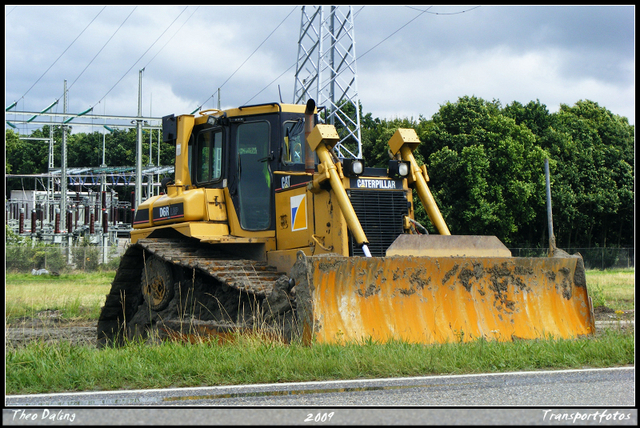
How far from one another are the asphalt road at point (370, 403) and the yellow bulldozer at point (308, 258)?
1.91 metres

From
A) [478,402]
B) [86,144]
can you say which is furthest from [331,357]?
[86,144]

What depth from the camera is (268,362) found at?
657cm

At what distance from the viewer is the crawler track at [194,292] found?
29.1ft

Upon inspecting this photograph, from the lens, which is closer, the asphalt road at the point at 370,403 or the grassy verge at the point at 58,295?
the asphalt road at the point at 370,403

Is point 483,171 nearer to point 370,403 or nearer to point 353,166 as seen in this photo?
point 353,166

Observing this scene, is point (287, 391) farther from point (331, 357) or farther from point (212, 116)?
point (212, 116)

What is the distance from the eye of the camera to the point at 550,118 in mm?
42906

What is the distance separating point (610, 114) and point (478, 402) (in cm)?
4889

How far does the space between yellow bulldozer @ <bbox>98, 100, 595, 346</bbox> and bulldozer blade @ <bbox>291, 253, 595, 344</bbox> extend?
0.05 ft

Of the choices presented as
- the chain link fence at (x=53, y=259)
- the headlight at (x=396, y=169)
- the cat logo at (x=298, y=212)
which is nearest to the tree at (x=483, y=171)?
the chain link fence at (x=53, y=259)

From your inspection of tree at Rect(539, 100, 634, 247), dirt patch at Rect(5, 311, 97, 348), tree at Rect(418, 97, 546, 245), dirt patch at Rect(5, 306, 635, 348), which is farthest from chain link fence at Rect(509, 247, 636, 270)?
dirt patch at Rect(5, 311, 97, 348)

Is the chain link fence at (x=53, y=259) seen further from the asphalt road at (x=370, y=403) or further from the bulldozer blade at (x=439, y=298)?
the asphalt road at (x=370, y=403)

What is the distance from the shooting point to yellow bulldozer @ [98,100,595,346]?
26.4 feet

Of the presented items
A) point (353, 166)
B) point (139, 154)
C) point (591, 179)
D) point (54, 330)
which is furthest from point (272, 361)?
point (591, 179)
